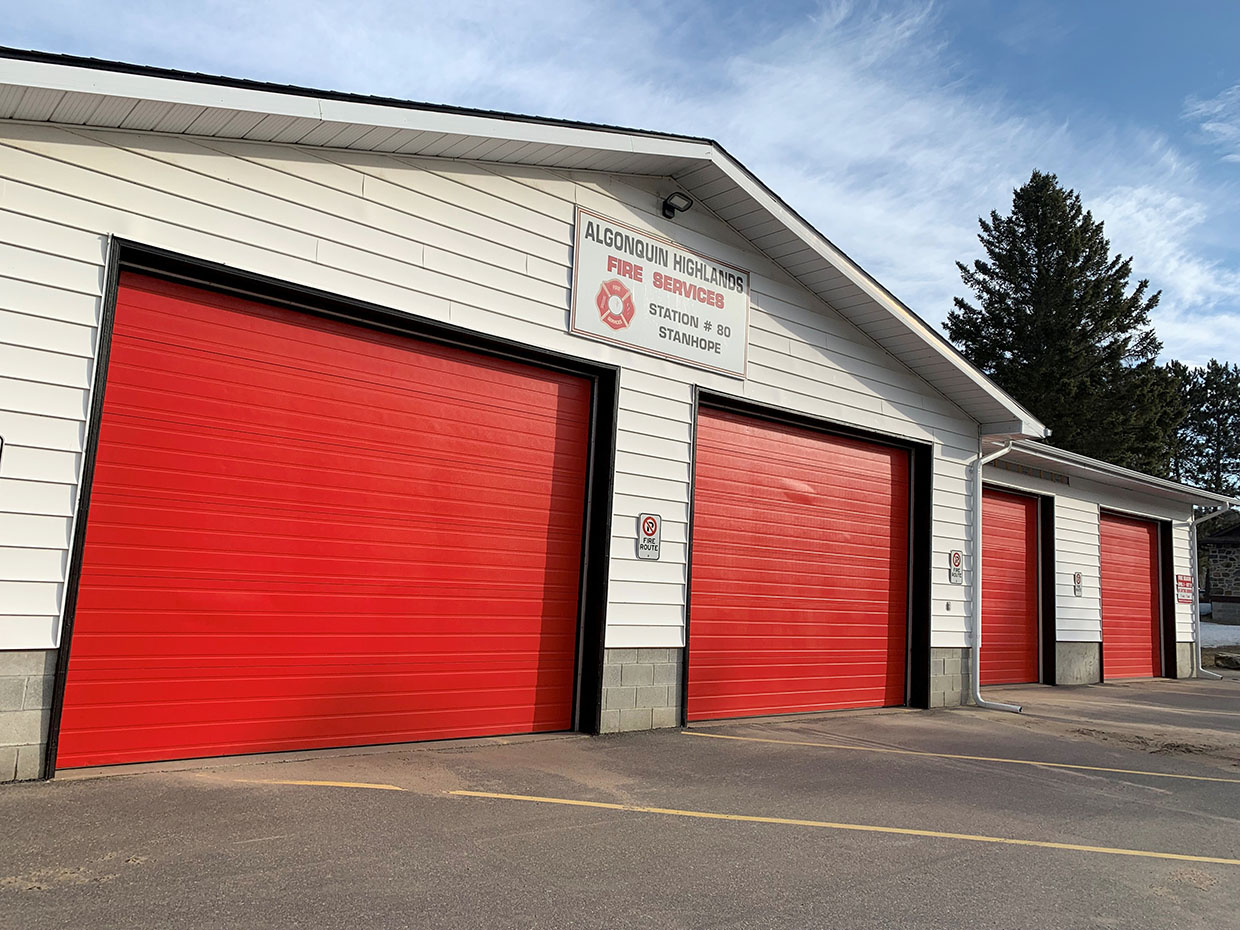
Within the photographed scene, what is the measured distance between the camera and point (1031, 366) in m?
38.0

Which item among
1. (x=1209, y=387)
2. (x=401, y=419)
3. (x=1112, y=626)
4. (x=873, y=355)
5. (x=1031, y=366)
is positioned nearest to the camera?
(x=401, y=419)

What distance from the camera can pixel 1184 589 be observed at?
741 inches

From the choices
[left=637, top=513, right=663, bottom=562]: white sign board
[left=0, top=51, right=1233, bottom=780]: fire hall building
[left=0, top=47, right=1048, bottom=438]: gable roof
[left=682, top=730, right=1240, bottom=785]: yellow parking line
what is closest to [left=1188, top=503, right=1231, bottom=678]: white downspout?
[left=0, top=47, right=1048, bottom=438]: gable roof

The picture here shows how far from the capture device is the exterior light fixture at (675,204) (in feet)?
30.0

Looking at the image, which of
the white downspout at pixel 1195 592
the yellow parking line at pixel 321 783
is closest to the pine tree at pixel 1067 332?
the white downspout at pixel 1195 592

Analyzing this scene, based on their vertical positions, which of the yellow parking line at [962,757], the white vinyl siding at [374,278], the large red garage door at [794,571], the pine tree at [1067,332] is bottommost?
the yellow parking line at [962,757]


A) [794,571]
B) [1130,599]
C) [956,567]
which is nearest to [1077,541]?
[1130,599]

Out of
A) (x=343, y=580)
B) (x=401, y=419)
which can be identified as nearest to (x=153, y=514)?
(x=343, y=580)

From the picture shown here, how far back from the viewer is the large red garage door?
9477 mm

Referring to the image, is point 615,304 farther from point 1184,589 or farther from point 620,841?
point 1184,589

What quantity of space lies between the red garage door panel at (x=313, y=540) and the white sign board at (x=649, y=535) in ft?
1.89

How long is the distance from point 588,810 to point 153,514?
347 centimetres

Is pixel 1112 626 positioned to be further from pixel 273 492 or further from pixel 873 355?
pixel 273 492

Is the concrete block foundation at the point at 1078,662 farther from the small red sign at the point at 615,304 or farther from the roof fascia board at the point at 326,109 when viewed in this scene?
the roof fascia board at the point at 326,109
